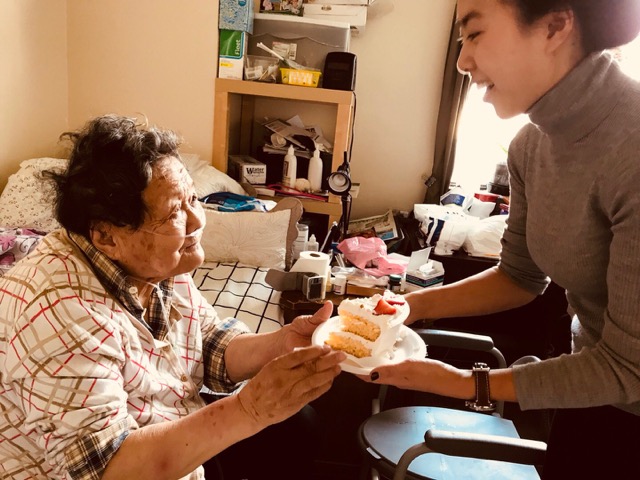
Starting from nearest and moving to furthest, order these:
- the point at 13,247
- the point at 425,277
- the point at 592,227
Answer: the point at 592,227, the point at 13,247, the point at 425,277

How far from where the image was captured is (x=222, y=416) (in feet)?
3.31

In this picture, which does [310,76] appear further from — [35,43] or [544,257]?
[544,257]

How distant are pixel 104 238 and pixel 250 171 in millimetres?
1736

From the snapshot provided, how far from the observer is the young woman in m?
0.94

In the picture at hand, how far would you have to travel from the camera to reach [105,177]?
103cm

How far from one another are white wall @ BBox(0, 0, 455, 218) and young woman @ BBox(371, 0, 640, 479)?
195 centimetres

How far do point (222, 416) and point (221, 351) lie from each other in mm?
380

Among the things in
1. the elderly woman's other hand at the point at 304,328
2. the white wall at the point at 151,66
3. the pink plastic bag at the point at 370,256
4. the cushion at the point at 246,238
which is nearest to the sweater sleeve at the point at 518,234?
the elderly woman's other hand at the point at 304,328

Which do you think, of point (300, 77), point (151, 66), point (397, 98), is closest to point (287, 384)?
point (300, 77)

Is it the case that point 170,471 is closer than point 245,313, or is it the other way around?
point 170,471

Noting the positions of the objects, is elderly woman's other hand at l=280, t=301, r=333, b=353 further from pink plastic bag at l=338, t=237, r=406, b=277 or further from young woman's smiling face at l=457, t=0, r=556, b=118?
pink plastic bag at l=338, t=237, r=406, b=277

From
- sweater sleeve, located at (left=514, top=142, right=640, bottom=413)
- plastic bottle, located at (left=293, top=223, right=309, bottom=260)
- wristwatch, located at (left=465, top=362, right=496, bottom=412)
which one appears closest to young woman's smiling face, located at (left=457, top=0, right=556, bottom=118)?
sweater sleeve, located at (left=514, top=142, right=640, bottom=413)

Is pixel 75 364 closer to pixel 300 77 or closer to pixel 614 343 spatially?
pixel 614 343

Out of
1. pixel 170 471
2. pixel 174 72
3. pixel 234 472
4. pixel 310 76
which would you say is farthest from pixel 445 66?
pixel 170 471
